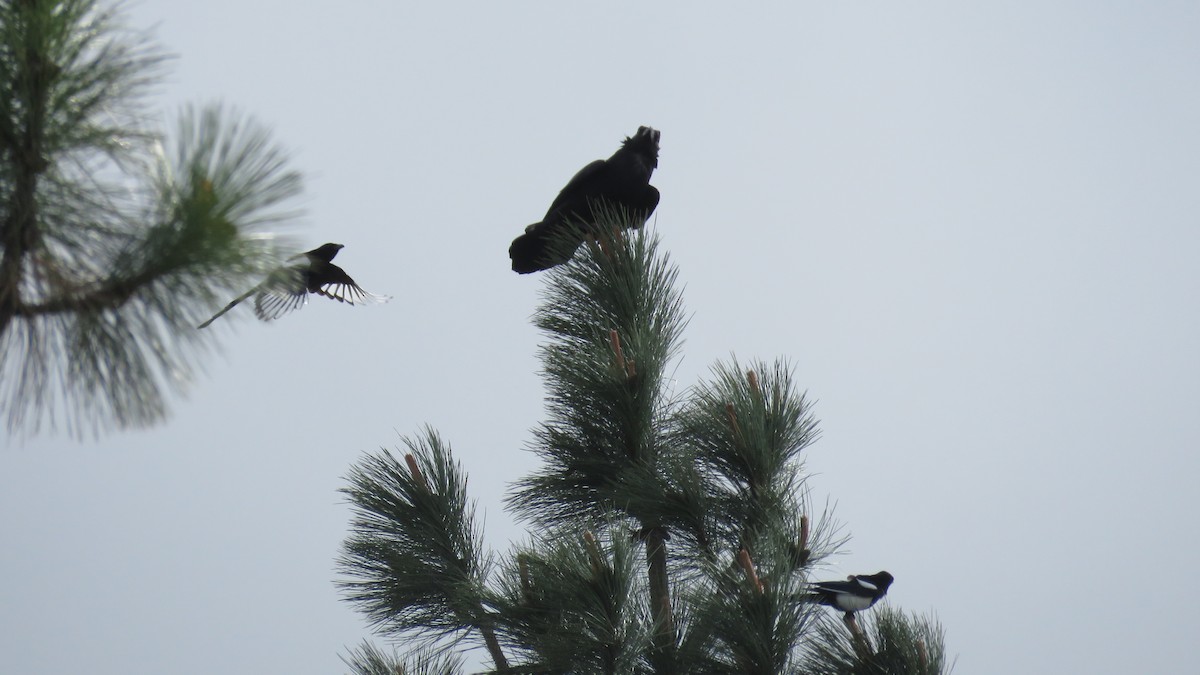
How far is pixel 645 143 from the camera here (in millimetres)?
3074

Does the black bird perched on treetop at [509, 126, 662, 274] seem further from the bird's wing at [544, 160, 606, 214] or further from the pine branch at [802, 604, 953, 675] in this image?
the pine branch at [802, 604, 953, 675]

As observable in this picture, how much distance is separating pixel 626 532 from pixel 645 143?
51.5 inches

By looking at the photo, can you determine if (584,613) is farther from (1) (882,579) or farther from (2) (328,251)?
(2) (328,251)

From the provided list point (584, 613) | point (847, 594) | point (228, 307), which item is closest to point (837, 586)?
point (847, 594)

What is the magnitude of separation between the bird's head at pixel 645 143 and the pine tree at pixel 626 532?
28cm

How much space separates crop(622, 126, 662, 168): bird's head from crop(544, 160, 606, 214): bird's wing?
0.12m

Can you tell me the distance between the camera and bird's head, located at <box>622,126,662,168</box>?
3068 millimetres

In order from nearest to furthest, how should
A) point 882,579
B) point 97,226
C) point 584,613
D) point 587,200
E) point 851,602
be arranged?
point 97,226 < point 584,613 < point 851,602 < point 882,579 < point 587,200

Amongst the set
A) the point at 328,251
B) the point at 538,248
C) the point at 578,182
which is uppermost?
the point at 328,251

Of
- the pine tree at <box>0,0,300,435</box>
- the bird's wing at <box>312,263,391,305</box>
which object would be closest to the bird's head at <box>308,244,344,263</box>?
the bird's wing at <box>312,263,391,305</box>

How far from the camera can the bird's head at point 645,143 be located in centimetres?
307

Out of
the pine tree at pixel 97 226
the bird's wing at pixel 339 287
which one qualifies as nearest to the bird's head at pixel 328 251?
the bird's wing at pixel 339 287

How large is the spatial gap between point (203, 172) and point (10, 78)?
0.29 m

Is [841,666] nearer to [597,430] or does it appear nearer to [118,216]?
[597,430]
